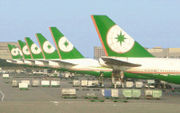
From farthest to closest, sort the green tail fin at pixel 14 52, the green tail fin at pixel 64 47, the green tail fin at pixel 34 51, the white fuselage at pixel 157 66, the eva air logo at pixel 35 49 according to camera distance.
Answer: the green tail fin at pixel 14 52 → the eva air logo at pixel 35 49 → the green tail fin at pixel 34 51 → the green tail fin at pixel 64 47 → the white fuselage at pixel 157 66

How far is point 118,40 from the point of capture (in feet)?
161

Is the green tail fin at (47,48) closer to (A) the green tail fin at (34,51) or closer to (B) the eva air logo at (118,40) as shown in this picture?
(A) the green tail fin at (34,51)

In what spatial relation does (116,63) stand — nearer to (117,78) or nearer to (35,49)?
(117,78)

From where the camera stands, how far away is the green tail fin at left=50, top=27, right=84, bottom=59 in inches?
3285

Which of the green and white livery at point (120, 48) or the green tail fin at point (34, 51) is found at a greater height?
the green tail fin at point (34, 51)

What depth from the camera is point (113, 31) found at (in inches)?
1928

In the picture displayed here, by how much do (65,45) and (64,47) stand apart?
571 millimetres

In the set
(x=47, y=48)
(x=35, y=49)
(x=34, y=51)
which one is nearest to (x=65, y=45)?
(x=47, y=48)

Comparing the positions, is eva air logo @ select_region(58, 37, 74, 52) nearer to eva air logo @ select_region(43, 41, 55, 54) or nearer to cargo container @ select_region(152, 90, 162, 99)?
eva air logo @ select_region(43, 41, 55, 54)

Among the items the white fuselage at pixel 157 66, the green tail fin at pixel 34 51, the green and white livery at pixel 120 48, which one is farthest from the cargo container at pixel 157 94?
the green tail fin at pixel 34 51

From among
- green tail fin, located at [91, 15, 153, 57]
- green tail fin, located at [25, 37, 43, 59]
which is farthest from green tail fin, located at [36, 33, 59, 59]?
green tail fin, located at [91, 15, 153, 57]

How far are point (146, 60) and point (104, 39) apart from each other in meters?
6.10

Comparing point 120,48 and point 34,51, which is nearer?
point 120,48

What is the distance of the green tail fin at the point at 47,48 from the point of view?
109 metres
